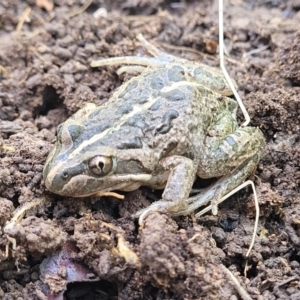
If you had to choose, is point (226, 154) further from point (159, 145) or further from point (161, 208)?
point (161, 208)

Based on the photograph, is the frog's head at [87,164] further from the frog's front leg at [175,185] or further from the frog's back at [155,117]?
the frog's front leg at [175,185]

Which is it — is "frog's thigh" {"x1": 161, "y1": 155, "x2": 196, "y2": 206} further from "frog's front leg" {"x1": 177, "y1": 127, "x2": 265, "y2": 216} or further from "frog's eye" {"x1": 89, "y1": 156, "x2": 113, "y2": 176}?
"frog's eye" {"x1": 89, "y1": 156, "x2": 113, "y2": 176}

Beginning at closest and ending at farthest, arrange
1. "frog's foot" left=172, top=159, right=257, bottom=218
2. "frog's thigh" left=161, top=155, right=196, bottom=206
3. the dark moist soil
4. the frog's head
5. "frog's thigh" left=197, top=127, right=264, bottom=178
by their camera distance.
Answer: the dark moist soil → the frog's head → "frog's thigh" left=161, top=155, right=196, bottom=206 → "frog's foot" left=172, top=159, right=257, bottom=218 → "frog's thigh" left=197, top=127, right=264, bottom=178

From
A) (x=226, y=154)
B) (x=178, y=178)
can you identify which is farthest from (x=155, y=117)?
(x=226, y=154)

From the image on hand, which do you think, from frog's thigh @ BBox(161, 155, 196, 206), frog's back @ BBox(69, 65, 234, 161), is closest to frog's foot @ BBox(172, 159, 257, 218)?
frog's thigh @ BBox(161, 155, 196, 206)

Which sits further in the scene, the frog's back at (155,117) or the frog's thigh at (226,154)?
the frog's thigh at (226,154)

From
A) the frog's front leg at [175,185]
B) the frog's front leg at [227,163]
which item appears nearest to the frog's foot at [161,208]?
the frog's front leg at [175,185]

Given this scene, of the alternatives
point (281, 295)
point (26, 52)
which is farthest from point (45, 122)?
point (281, 295)
